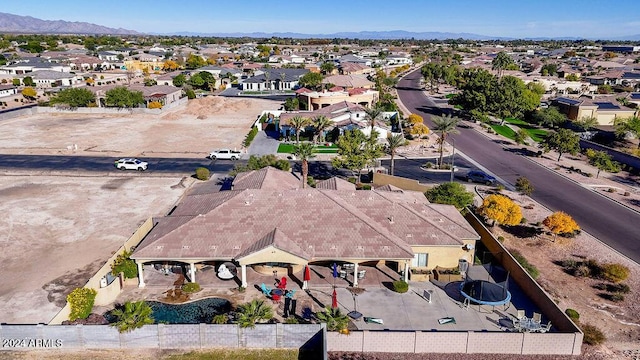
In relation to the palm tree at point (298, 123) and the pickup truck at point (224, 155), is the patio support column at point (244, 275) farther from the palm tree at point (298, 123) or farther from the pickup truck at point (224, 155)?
the palm tree at point (298, 123)

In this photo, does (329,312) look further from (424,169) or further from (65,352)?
(424,169)

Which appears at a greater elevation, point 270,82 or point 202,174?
point 270,82

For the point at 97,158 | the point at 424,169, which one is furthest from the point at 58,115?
the point at 424,169

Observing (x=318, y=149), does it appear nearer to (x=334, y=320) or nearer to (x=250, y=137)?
(x=250, y=137)

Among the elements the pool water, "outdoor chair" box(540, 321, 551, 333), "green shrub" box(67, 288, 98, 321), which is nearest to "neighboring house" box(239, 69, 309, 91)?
the pool water

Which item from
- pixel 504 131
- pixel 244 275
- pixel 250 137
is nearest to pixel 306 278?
pixel 244 275

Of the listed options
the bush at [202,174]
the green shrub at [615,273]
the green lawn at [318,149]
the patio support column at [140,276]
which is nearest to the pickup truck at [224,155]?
the green lawn at [318,149]
